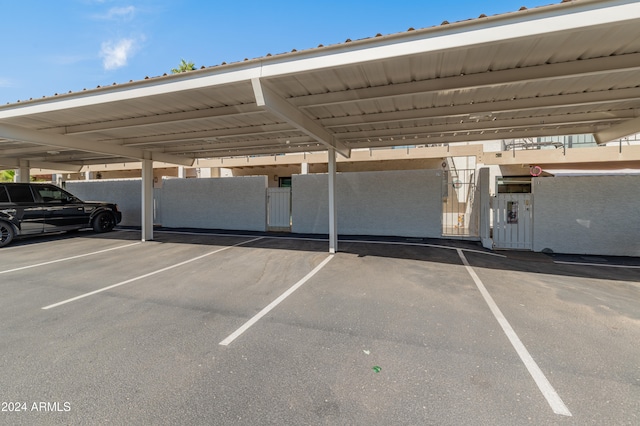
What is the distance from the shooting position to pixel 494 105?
20.1 ft

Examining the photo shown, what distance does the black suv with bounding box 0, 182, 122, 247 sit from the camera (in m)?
9.01

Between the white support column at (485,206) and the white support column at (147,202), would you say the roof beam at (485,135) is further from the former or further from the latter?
the white support column at (147,202)

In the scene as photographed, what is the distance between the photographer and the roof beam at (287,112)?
492 cm

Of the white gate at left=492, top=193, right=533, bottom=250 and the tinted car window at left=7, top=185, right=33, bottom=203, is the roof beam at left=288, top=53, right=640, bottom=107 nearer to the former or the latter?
the white gate at left=492, top=193, right=533, bottom=250

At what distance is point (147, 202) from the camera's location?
10859mm

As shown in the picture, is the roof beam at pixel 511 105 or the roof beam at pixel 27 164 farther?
the roof beam at pixel 27 164

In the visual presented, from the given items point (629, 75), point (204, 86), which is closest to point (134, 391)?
point (204, 86)

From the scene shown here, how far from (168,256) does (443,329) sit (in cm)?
711

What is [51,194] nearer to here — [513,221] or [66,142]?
[66,142]

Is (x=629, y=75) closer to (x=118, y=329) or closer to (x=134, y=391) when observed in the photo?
(x=134, y=391)

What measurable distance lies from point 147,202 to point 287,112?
7997 mm

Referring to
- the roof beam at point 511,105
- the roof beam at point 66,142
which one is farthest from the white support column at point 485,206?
the roof beam at point 66,142

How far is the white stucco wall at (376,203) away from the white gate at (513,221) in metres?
1.93

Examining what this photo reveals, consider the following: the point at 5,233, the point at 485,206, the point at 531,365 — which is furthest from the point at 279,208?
the point at 531,365
